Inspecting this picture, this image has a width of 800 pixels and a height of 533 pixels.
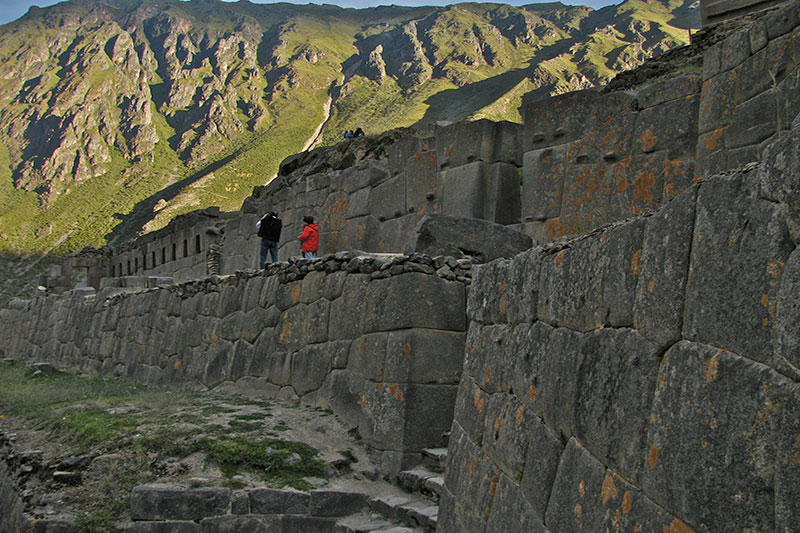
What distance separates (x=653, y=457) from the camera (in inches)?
85.1

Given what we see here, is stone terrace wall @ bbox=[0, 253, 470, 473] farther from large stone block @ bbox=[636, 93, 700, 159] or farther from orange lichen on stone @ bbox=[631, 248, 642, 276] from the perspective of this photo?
orange lichen on stone @ bbox=[631, 248, 642, 276]

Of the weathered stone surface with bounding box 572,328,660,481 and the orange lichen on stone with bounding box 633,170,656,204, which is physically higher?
the orange lichen on stone with bounding box 633,170,656,204

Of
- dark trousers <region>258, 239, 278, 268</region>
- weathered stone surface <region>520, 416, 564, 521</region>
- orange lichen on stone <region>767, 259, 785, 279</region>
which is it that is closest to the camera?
orange lichen on stone <region>767, 259, 785, 279</region>

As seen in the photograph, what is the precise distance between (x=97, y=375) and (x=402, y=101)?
6241cm

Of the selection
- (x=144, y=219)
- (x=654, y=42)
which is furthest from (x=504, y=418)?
(x=654, y=42)

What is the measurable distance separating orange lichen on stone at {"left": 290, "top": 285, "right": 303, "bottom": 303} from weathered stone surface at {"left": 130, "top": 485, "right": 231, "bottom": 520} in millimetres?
3209

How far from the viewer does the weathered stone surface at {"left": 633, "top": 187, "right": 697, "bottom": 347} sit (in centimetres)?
216

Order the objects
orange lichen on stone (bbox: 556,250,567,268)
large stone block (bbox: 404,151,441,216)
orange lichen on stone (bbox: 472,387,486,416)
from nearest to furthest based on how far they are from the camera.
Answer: orange lichen on stone (bbox: 556,250,567,268) → orange lichen on stone (bbox: 472,387,486,416) → large stone block (bbox: 404,151,441,216)

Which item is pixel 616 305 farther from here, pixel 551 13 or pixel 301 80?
pixel 551 13

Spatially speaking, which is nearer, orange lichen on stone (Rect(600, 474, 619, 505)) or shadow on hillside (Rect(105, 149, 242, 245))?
orange lichen on stone (Rect(600, 474, 619, 505))

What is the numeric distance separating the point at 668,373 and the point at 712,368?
244 mm

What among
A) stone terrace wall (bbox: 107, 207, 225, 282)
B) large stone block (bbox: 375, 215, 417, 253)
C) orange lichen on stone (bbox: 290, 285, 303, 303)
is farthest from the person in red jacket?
stone terrace wall (bbox: 107, 207, 225, 282)

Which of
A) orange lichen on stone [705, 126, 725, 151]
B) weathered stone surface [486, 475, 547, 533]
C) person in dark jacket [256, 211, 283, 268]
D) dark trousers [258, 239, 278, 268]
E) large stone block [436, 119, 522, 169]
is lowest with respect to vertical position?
weathered stone surface [486, 475, 547, 533]

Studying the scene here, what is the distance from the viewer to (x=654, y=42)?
253 ft
